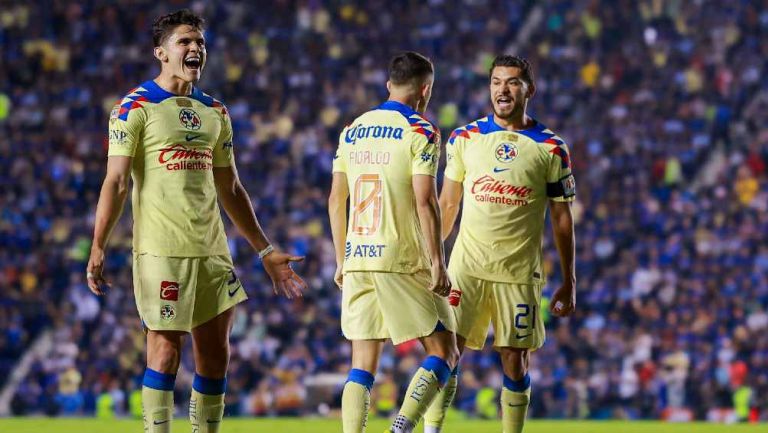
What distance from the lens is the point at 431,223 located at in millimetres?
7121

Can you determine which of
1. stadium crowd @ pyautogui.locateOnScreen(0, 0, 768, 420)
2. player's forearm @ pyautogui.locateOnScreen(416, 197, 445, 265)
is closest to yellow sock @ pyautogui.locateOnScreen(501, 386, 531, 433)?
player's forearm @ pyautogui.locateOnScreen(416, 197, 445, 265)

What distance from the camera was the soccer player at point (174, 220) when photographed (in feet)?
22.4

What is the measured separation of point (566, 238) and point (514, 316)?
630mm

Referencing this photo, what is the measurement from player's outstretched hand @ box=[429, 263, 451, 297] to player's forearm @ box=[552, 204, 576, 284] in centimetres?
162

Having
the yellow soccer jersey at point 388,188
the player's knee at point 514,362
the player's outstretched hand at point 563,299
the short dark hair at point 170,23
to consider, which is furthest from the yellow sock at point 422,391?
the short dark hair at point 170,23

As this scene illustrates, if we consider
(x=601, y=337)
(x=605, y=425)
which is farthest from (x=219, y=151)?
(x=601, y=337)

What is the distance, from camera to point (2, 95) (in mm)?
Answer: 21312

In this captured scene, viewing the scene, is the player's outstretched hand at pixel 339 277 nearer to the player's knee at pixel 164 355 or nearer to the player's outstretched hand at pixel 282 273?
the player's outstretched hand at pixel 282 273

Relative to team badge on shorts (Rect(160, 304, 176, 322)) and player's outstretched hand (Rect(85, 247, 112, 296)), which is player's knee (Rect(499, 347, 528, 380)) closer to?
team badge on shorts (Rect(160, 304, 176, 322))

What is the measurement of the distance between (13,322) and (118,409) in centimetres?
232

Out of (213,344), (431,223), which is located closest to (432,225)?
(431,223)

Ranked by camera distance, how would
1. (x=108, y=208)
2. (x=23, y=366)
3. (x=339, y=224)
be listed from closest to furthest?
1. (x=108, y=208)
2. (x=339, y=224)
3. (x=23, y=366)

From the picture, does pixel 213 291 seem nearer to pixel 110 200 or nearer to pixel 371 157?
pixel 110 200

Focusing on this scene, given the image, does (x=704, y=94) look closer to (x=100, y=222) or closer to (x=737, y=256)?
(x=737, y=256)
